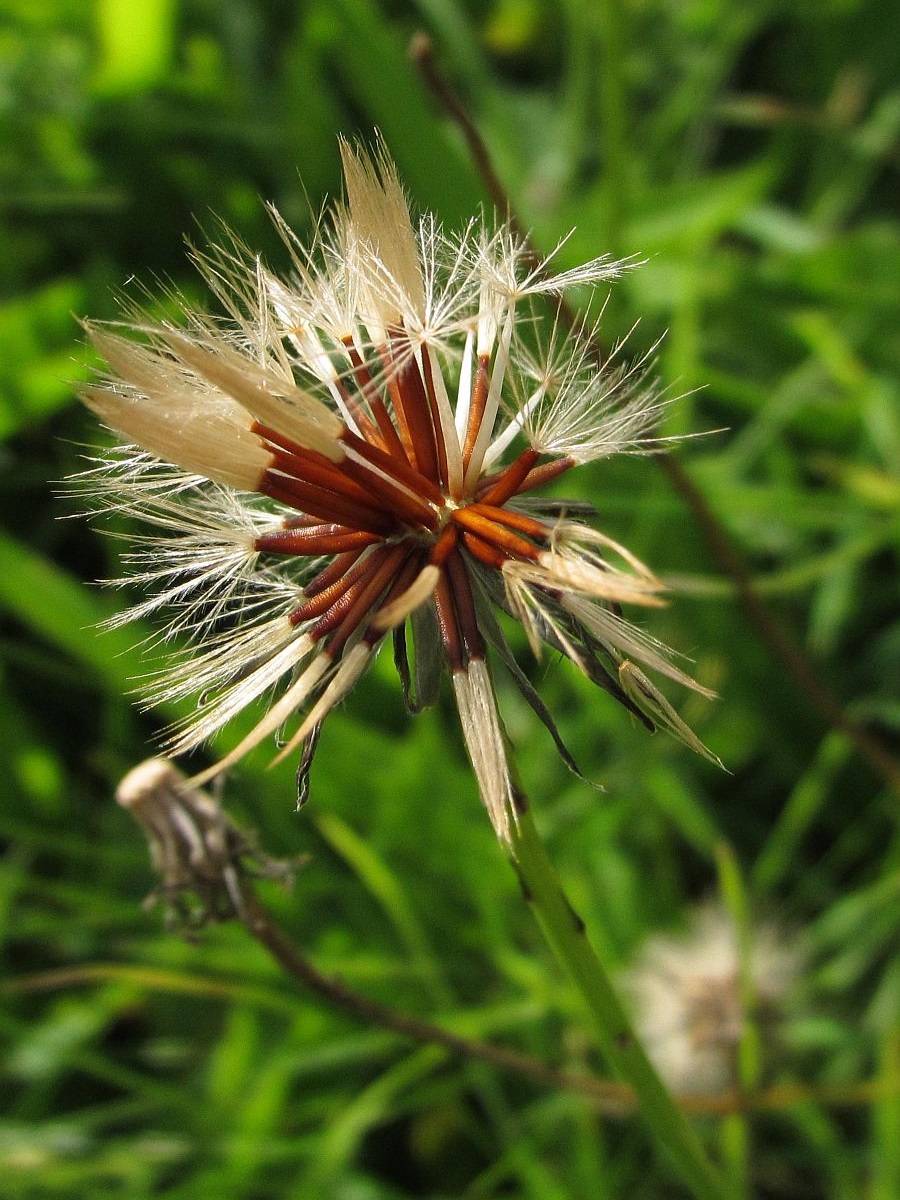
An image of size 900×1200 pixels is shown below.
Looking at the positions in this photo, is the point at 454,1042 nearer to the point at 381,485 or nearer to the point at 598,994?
the point at 598,994

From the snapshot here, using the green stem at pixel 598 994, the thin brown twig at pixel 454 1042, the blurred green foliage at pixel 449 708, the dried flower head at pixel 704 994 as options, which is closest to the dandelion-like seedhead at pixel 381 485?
the green stem at pixel 598 994

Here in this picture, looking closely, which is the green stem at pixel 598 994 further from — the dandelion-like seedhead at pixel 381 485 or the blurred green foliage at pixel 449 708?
the blurred green foliage at pixel 449 708

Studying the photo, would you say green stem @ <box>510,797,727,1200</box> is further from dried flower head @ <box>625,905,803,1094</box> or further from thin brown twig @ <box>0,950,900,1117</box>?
dried flower head @ <box>625,905,803,1094</box>

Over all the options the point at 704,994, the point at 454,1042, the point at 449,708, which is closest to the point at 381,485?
the point at 454,1042

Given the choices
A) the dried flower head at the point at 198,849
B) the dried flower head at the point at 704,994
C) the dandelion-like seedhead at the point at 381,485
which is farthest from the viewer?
the dried flower head at the point at 704,994

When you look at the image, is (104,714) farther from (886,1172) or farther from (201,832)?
(886,1172)

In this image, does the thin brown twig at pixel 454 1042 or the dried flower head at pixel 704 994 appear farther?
the dried flower head at pixel 704 994

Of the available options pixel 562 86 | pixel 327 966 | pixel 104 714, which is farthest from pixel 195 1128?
pixel 562 86
